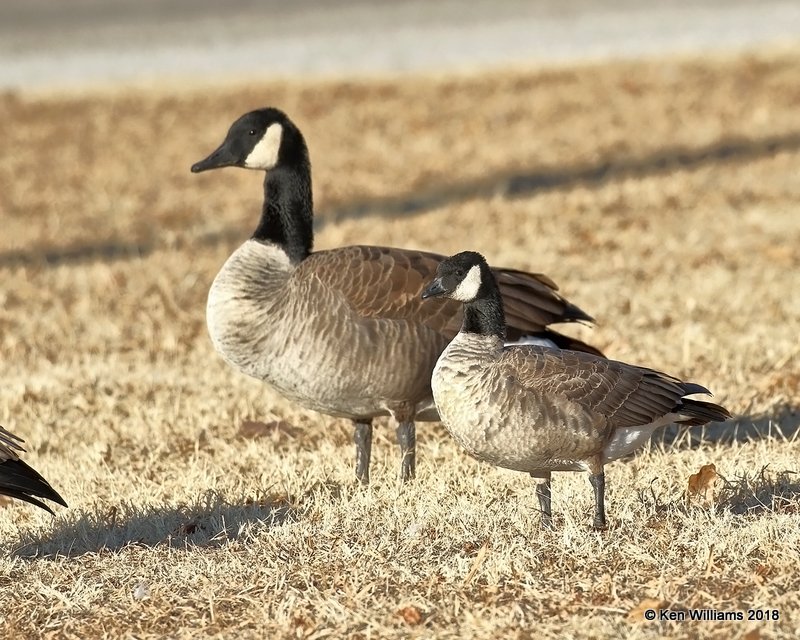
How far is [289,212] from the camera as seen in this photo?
7285 millimetres

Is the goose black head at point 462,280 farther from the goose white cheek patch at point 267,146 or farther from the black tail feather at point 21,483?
the goose white cheek patch at point 267,146

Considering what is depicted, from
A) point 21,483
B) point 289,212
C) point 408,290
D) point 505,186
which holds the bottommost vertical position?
point 21,483

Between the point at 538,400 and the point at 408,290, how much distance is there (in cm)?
150

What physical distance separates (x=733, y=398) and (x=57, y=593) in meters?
4.30

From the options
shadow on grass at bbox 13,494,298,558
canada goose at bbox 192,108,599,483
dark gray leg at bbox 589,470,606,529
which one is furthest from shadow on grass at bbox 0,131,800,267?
dark gray leg at bbox 589,470,606,529

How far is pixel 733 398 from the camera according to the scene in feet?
25.6

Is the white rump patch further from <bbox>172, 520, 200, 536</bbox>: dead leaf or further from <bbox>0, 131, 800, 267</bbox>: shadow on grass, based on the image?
<bbox>0, 131, 800, 267</bbox>: shadow on grass

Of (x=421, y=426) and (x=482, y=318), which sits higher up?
(x=482, y=318)

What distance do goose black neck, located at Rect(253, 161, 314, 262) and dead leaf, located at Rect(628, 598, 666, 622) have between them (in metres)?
3.19

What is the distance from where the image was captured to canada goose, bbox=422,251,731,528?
531 cm

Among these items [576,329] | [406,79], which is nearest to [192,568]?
[576,329]

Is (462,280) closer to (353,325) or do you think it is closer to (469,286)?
(469,286)

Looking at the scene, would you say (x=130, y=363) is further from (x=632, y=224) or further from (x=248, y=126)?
(x=632, y=224)

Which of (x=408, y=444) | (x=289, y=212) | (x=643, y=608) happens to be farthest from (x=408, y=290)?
(x=643, y=608)
